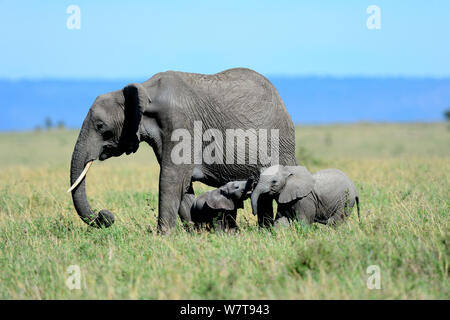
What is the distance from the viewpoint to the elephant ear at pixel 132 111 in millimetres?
7738

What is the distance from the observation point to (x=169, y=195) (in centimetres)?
802

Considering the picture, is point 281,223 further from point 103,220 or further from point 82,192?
point 82,192

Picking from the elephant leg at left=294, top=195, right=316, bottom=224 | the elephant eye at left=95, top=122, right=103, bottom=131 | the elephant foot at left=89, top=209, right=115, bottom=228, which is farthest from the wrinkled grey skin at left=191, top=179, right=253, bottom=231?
the elephant eye at left=95, top=122, right=103, bottom=131

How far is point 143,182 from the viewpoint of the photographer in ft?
48.9

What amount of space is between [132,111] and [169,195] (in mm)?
1265

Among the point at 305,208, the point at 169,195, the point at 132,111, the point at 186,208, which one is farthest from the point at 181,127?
the point at 305,208

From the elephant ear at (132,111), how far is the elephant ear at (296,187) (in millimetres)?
2143

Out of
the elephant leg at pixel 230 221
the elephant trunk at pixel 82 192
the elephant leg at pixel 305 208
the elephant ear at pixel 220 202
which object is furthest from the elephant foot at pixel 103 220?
the elephant leg at pixel 305 208

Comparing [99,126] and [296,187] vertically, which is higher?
[99,126]

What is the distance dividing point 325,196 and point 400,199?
286 cm

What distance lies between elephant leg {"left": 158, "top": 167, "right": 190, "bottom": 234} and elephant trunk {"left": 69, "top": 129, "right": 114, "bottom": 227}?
79 centimetres

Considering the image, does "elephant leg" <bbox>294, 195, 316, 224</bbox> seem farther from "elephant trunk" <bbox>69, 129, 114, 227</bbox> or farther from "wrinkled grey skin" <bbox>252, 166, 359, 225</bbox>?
"elephant trunk" <bbox>69, 129, 114, 227</bbox>
